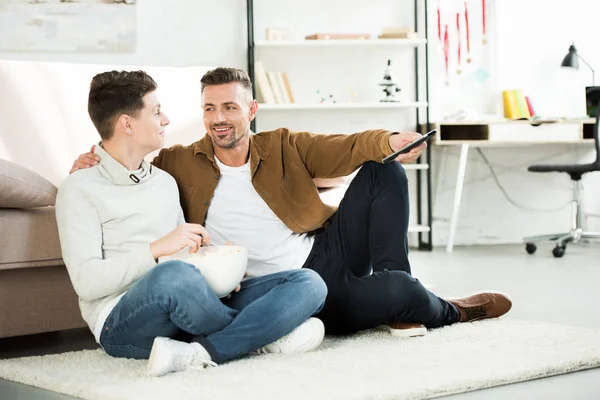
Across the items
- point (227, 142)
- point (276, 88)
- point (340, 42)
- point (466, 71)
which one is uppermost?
point (340, 42)

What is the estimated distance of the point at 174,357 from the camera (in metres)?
1.81

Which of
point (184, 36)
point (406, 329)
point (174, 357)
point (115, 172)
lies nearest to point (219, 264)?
point (174, 357)

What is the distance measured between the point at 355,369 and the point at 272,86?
3.41 meters

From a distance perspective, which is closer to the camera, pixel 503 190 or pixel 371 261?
pixel 371 261

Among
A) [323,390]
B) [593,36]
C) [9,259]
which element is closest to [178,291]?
[323,390]

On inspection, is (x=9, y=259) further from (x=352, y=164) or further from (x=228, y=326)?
(x=352, y=164)

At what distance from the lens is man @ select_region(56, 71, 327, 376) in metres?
1.83

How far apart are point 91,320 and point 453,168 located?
3.87 meters

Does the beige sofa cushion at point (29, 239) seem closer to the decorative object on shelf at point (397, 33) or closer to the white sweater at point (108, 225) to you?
the white sweater at point (108, 225)

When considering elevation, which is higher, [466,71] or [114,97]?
[466,71]

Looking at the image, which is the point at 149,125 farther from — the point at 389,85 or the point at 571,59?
the point at 571,59

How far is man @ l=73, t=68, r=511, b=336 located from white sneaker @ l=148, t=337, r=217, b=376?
1.35ft

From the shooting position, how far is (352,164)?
2314 mm

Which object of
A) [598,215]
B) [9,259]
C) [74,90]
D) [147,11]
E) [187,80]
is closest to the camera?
[9,259]
